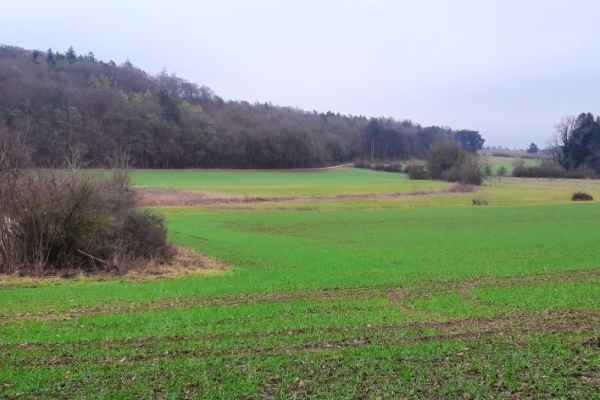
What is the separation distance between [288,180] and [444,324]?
107 metres

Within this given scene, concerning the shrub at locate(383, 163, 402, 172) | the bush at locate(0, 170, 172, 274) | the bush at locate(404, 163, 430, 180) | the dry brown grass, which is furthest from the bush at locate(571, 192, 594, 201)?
the shrub at locate(383, 163, 402, 172)

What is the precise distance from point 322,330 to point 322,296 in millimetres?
4505

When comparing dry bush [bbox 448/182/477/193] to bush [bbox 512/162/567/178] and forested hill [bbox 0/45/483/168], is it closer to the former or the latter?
bush [bbox 512/162/567/178]

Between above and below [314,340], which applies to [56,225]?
above

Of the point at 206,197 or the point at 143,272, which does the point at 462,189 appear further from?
the point at 143,272

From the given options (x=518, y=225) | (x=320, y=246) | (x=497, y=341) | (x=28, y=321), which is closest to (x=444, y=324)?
(x=497, y=341)

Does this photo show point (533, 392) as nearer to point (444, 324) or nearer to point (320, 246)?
point (444, 324)

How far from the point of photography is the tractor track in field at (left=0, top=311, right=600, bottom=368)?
912 cm

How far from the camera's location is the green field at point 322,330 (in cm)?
772

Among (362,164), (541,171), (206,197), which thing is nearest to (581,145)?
(541,171)

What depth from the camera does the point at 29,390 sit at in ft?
24.5

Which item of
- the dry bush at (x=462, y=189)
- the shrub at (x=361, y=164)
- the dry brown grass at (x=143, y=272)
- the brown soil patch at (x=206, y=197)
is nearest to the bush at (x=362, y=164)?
the shrub at (x=361, y=164)

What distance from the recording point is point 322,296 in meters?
15.4

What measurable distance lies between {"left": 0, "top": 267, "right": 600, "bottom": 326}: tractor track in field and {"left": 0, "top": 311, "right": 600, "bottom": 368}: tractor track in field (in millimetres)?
2346
